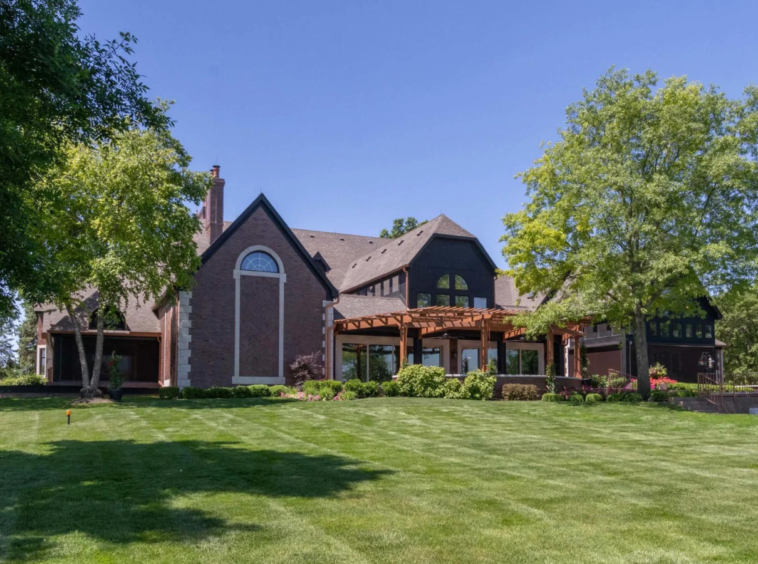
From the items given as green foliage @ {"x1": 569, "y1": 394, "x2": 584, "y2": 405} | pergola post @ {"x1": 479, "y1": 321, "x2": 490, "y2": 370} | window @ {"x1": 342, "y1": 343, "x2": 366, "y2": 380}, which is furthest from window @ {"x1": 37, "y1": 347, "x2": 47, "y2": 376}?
green foliage @ {"x1": 569, "y1": 394, "x2": 584, "y2": 405}

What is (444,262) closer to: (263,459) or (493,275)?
(493,275)

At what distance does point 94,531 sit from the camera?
7.59m

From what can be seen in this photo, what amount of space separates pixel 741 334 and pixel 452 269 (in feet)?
109

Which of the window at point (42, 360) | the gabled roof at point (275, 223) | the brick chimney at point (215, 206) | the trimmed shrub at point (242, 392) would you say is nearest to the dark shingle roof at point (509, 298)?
the gabled roof at point (275, 223)

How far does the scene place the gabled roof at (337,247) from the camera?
150 ft

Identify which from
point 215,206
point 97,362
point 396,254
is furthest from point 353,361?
point 97,362

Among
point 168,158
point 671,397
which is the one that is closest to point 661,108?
→ point 671,397

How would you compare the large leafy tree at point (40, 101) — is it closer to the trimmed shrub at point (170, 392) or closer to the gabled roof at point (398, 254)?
the trimmed shrub at point (170, 392)

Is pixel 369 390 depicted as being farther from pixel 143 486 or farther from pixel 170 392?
pixel 143 486

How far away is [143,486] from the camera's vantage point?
9.95 meters

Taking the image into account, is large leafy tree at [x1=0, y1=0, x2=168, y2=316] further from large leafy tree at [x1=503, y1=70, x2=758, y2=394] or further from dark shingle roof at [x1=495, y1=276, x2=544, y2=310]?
dark shingle roof at [x1=495, y1=276, x2=544, y2=310]

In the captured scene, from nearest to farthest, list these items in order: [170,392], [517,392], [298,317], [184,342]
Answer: [170,392] → [517,392] → [184,342] → [298,317]

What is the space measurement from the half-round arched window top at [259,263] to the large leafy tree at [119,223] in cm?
421

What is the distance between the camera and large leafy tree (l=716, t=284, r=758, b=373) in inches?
2267
